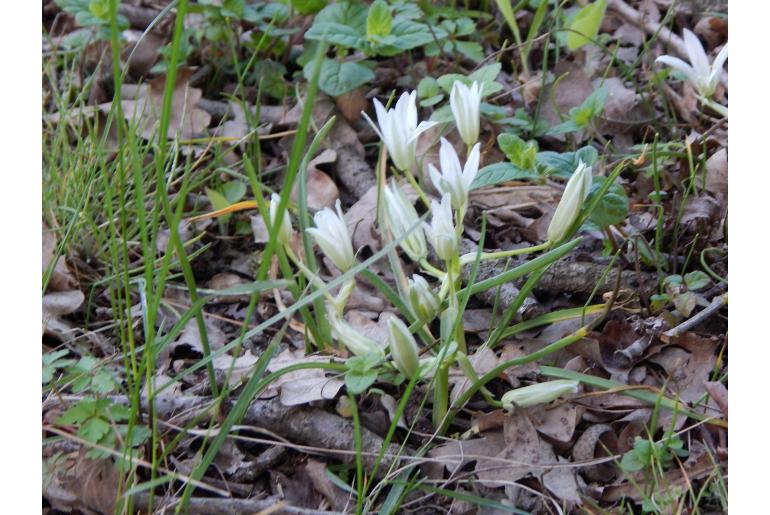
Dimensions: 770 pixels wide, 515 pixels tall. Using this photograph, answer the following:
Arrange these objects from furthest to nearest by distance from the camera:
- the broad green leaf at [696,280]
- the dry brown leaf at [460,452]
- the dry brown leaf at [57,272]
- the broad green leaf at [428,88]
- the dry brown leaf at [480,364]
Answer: the broad green leaf at [428,88]
the dry brown leaf at [57,272]
the broad green leaf at [696,280]
the dry brown leaf at [480,364]
the dry brown leaf at [460,452]

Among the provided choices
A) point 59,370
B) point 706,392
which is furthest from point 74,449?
point 706,392

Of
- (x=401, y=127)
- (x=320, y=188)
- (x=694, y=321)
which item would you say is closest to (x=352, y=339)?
(x=401, y=127)

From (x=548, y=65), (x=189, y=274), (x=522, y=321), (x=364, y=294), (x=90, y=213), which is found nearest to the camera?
(x=189, y=274)

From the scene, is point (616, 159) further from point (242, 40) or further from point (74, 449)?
point (74, 449)

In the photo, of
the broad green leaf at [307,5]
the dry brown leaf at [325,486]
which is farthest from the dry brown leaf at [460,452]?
the broad green leaf at [307,5]

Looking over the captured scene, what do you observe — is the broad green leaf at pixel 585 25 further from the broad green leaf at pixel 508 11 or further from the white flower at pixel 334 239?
the white flower at pixel 334 239

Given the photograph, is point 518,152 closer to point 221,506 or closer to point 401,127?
point 401,127
